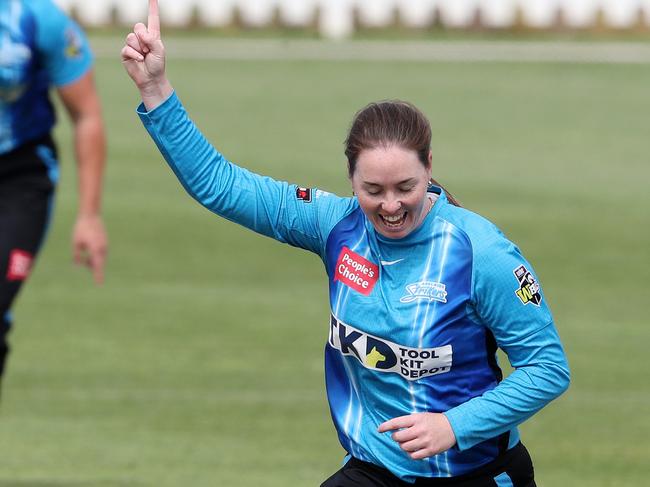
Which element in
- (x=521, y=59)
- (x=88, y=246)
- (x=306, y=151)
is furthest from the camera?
(x=521, y=59)

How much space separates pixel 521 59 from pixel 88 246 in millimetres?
20412

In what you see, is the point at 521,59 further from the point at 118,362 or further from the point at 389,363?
the point at 389,363

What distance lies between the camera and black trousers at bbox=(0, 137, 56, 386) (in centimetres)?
745

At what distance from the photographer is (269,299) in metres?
12.7

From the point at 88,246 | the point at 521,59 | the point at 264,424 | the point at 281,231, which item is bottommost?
the point at 521,59

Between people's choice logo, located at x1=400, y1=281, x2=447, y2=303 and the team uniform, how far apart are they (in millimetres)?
2709

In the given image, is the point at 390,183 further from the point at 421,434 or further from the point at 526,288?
the point at 421,434

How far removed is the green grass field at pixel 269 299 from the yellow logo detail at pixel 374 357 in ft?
9.99

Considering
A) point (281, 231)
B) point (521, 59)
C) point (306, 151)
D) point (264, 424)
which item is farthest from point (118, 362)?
point (521, 59)

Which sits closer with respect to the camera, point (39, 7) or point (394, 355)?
point (394, 355)

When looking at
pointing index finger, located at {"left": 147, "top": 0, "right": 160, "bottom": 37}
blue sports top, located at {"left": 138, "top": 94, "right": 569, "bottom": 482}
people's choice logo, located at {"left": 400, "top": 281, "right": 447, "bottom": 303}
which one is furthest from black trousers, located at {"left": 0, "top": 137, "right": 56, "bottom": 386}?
people's choice logo, located at {"left": 400, "top": 281, "right": 447, "bottom": 303}

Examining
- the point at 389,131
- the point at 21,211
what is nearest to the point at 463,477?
the point at 389,131

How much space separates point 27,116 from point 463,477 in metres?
3.25

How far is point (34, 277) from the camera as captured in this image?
529 inches
